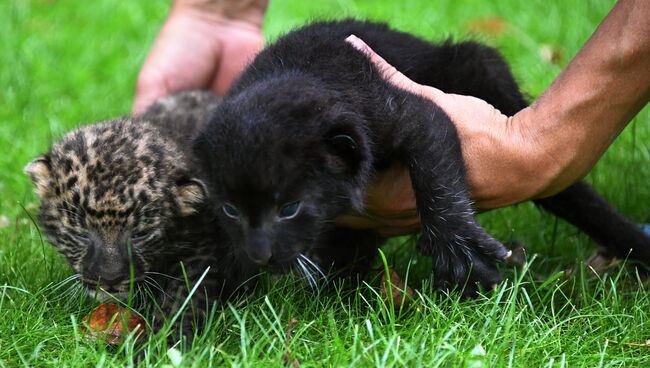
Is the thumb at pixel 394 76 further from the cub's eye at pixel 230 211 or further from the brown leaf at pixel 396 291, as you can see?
the cub's eye at pixel 230 211

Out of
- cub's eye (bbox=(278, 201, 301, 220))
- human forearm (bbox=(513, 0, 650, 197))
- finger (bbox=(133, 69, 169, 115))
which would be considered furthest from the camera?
finger (bbox=(133, 69, 169, 115))

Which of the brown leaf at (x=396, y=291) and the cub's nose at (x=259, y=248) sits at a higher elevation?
the cub's nose at (x=259, y=248)

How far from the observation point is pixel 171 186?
4.08m

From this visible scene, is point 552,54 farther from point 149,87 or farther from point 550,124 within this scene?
point 550,124

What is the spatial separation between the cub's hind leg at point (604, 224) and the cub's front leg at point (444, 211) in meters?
1.04

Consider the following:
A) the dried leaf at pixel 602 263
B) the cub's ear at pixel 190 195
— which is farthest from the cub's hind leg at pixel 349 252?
the dried leaf at pixel 602 263

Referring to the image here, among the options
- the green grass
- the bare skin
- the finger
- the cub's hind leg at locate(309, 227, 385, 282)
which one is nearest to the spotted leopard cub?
the green grass

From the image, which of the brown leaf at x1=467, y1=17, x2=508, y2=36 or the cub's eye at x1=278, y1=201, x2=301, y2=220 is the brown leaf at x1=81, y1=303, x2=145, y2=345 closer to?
the cub's eye at x1=278, y1=201, x2=301, y2=220

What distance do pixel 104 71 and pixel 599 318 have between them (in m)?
5.32

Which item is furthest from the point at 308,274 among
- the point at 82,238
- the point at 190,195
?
the point at 82,238

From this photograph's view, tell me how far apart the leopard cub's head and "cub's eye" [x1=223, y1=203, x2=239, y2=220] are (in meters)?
0.35

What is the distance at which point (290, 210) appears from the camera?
3.65 meters

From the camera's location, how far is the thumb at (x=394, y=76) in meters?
4.12

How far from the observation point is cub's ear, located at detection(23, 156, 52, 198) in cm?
412
